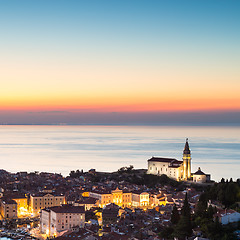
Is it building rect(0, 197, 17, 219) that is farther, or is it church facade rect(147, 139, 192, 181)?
church facade rect(147, 139, 192, 181)

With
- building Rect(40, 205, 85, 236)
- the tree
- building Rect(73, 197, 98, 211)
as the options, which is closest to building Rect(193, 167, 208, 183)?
building Rect(73, 197, 98, 211)

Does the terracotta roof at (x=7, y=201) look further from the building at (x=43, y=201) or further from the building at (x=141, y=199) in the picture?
the building at (x=141, y=199)

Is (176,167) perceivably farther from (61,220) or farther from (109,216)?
(61,220)

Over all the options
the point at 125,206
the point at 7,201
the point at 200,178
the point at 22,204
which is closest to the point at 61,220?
the point at 7,201

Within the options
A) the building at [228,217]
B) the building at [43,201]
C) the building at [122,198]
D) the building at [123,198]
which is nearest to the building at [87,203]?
the building at [122,198]

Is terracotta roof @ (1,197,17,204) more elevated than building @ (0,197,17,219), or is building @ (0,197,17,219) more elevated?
terracotta roof @ (1,197,17,204)

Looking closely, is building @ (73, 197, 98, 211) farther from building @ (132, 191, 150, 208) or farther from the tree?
the tree

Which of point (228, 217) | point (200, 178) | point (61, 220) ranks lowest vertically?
point (61, 220)
